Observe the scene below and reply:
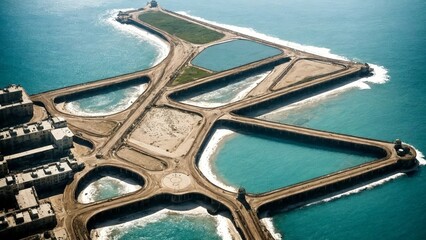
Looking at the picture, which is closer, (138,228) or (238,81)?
(138,228)

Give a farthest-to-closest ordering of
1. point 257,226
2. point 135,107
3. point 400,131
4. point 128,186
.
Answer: point 135,107, point 400,131, point 128,186, point 257,226

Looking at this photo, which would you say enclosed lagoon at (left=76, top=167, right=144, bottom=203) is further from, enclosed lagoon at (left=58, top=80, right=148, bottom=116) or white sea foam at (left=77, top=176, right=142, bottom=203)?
enclosed lagoon at (left=58, top=80, right=148, bottom=116)

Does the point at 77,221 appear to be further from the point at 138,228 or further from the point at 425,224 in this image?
the point at 425,224

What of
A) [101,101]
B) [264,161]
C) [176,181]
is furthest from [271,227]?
[101,101]

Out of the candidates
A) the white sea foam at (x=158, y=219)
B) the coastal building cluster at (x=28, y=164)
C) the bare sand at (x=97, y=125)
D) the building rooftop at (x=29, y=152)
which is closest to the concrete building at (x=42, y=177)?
the coastal building cluster at (x=28, y=164)

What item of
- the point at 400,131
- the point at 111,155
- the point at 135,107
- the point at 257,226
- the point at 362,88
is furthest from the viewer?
the point at 362,88

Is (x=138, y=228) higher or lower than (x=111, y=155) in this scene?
lower

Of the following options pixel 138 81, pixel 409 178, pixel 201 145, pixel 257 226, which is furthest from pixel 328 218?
pixel 138 81
